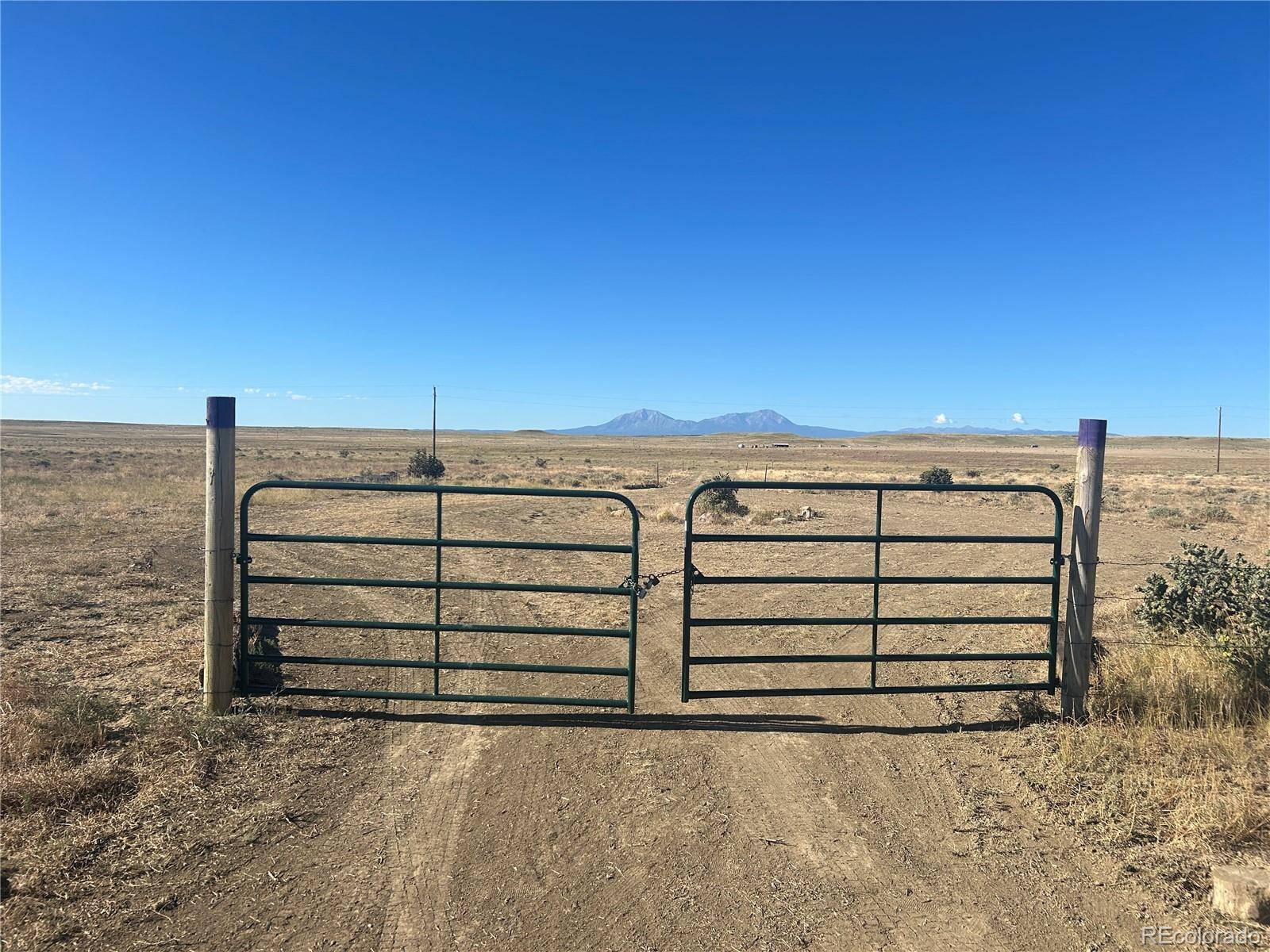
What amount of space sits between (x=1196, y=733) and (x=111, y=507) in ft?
84.3

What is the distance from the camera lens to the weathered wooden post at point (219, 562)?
593 centimetres

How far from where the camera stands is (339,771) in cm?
514

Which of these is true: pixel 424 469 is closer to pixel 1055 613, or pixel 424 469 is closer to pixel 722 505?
pixel 722 505

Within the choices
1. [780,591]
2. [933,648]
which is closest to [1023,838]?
[933,648]

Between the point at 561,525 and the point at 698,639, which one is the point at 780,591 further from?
the point at 561,525

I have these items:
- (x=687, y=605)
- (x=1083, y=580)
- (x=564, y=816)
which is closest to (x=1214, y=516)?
(x=1083, y=580)

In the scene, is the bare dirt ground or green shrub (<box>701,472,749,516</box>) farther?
green shrub (<box>701,472,749,516</box>)

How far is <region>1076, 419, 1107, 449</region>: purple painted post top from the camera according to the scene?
604 cm

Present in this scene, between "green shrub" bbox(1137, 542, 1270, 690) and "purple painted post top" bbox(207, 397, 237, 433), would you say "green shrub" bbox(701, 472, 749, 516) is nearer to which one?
"green shrub" bbox(1137, 542, 1270, 690)

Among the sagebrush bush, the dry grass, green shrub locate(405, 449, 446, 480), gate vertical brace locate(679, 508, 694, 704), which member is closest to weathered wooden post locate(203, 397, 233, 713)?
gate vertical brace locate(679, 508, 694, 704)

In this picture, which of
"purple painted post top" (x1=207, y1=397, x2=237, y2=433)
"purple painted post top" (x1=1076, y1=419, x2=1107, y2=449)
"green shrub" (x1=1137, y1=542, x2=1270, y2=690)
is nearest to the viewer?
"purple painted post top" (x1=207, y1=397, x2=237, y2=433)

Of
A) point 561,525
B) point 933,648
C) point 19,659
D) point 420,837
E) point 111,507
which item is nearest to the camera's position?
point 420,837

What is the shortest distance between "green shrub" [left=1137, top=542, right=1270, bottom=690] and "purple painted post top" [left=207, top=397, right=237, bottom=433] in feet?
28.0

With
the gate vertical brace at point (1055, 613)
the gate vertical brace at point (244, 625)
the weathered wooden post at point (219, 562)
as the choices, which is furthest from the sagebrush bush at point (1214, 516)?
the weathered wooden post at point (219, 562)
